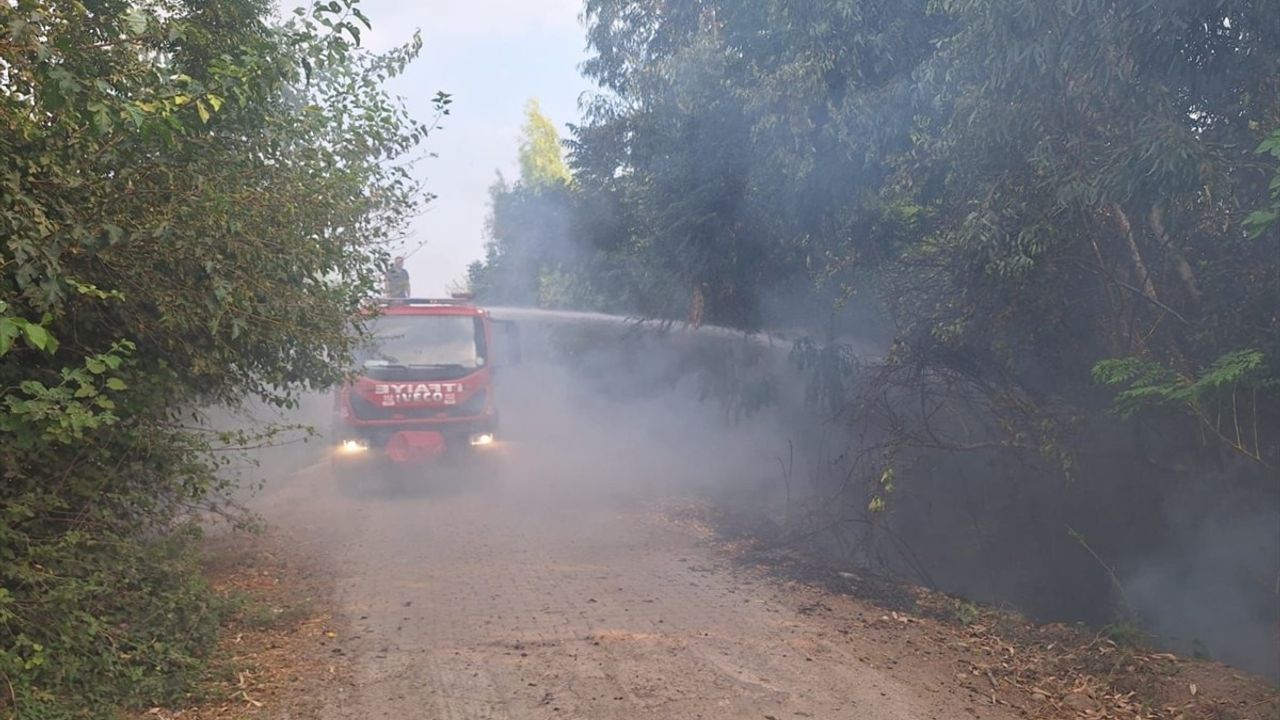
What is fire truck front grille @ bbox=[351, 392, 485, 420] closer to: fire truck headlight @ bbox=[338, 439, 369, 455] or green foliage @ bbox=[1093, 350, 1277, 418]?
fire truck headlight @ bbox=[338, 439, 369, 455]

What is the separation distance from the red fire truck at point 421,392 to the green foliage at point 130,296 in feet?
19.3

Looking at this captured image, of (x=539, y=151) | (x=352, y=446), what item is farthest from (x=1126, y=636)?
(x=539, y=151)

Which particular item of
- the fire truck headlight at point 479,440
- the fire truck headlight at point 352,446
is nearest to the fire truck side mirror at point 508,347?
the fire truck headlight at point 479,440

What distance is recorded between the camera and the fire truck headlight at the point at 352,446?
40.5 ft

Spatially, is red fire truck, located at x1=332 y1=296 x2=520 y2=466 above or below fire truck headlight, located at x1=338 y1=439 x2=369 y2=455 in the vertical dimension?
above

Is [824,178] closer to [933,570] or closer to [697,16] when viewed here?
[933,570]

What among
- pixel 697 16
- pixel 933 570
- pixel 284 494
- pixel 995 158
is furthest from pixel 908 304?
pixel 284 494

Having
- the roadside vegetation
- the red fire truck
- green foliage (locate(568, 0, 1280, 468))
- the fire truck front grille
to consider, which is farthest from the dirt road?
green foliage (locate(568, 0, 1280, 468))

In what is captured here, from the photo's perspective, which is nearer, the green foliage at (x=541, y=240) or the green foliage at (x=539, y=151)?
the green foliage at (x=541, y=240)

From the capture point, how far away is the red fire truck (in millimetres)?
12312

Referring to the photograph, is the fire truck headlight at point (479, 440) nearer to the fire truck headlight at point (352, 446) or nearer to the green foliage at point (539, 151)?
the fire truck headlight at point (352, 446)

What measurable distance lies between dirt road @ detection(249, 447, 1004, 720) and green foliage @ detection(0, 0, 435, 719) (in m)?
1.25

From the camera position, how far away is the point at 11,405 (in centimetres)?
393

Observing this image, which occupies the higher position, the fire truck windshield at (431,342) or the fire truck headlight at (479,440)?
the fire truck windshield at (431,342)
